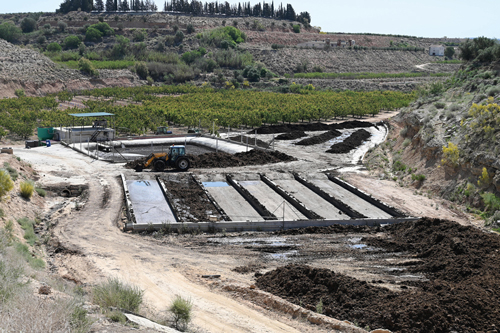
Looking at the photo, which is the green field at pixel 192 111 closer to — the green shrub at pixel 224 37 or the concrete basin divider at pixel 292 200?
the concrete basin divider at pixel 292 200

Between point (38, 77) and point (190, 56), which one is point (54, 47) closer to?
point (190, 56)

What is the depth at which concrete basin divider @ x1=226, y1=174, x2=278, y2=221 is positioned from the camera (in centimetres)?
2032

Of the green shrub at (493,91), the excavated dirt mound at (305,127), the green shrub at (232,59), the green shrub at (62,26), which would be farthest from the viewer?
the green shrub at (62,26)

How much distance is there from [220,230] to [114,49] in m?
103

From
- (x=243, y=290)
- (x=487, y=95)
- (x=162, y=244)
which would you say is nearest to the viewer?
(x=243, y=290)

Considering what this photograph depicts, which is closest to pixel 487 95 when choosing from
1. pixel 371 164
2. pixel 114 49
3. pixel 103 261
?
pixel 371 164

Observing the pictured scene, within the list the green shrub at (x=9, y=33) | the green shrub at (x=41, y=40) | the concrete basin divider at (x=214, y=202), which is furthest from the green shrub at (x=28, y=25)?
the concrete basin divider at (x=214, y=202)

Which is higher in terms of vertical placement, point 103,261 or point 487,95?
point 487,95

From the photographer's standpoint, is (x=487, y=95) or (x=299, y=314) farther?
(x=487, y=95)

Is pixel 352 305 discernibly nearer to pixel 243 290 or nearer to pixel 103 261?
pixel 243 290

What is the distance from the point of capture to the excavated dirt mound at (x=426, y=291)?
10.4 m

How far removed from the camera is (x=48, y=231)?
1764 centimetres

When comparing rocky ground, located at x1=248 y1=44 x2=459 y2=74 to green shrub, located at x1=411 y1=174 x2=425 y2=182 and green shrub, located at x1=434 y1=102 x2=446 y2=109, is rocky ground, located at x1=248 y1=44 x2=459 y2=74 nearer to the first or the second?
green shrub, located at x1=434 y1=102 x2=446 y2=109

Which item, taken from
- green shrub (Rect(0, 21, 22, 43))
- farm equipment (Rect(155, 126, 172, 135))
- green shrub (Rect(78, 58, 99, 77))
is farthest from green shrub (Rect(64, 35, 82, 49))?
farm equipment (Rect(155, 126, 172, 135))
